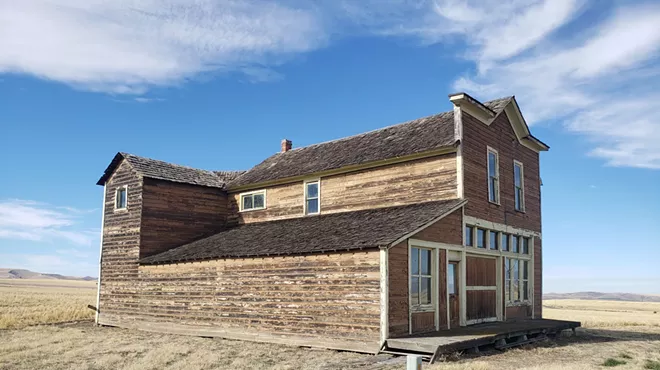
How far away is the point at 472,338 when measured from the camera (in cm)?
1523

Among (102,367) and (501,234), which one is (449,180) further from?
(102,367)

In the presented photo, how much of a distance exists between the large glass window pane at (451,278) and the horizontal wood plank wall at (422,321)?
1.40 meters

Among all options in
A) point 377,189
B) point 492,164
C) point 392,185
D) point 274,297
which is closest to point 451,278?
point 392,185

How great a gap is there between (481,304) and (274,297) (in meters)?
6.97

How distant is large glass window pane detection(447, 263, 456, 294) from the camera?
18.2m

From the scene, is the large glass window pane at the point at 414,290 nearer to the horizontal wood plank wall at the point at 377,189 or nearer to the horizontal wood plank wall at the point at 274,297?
the horizontal wood plank wall at the point at 274,297

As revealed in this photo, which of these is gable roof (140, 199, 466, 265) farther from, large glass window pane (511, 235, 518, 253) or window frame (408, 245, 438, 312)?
large glass window pane (511, 235, 518, 253)

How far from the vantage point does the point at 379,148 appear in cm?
2169

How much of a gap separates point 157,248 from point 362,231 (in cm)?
1088

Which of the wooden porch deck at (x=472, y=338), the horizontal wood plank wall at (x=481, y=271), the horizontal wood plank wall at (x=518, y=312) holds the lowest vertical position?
the wooden porch deck at (x=472, y=338)

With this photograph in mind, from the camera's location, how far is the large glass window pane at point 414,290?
54.1ft

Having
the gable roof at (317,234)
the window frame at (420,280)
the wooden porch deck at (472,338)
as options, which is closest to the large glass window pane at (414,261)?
the window frame at (420,280)

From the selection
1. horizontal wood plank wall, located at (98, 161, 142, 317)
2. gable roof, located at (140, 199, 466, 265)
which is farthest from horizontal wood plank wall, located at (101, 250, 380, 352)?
horizontal wood plank wall, located at (98, 161, 142, 317)

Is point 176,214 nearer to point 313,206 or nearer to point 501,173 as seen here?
point 313,206
